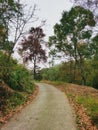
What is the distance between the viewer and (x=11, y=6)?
1872cm

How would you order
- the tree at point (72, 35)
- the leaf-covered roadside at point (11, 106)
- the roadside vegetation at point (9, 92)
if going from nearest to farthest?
A: the leaf-covered roadside at point (11, 106) < the roadside vegetation at point (9, 92) < the tree at point (72, 35)

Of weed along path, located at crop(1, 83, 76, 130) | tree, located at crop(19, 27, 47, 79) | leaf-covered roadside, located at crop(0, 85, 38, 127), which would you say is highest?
tree, located at crop(19, 27, 47, 79)

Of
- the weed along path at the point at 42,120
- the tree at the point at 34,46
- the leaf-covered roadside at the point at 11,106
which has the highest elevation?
the tree at the point at 34,46

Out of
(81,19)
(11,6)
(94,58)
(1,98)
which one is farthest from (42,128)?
(94,58)

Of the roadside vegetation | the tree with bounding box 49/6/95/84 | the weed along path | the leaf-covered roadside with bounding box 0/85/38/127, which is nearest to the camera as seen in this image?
the weed along path

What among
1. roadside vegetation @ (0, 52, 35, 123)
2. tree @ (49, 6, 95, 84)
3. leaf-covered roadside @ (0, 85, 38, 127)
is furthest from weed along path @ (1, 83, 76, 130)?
tree @ (49, 6, 95, 84)

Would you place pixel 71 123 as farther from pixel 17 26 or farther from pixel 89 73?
pixel 89 73

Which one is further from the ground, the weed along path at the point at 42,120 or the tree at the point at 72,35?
the tree at the point at 72,35

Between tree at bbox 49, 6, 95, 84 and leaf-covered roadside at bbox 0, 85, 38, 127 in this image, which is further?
tree at bbox 49, 6, 95, 84

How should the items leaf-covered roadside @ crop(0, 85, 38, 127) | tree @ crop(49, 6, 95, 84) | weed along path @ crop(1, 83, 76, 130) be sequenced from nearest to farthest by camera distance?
weed along path @ crop(1, 83, 76, 130) → leaf-covered roadside @ crop(0, 85, 38, 127) → tree @ crop(49, 6, 95, 84)

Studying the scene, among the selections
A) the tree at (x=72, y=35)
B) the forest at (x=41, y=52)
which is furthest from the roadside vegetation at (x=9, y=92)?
the tree at (x=72, y=35)

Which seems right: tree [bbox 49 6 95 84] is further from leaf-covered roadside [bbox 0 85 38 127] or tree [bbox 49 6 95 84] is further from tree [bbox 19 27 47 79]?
leaf-covered roadside [bbox 0 85 38 127]

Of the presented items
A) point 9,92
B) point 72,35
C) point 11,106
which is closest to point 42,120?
point 11,106

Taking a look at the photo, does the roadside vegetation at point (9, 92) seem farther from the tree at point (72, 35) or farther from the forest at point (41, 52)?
the tree at point (72, 35)
